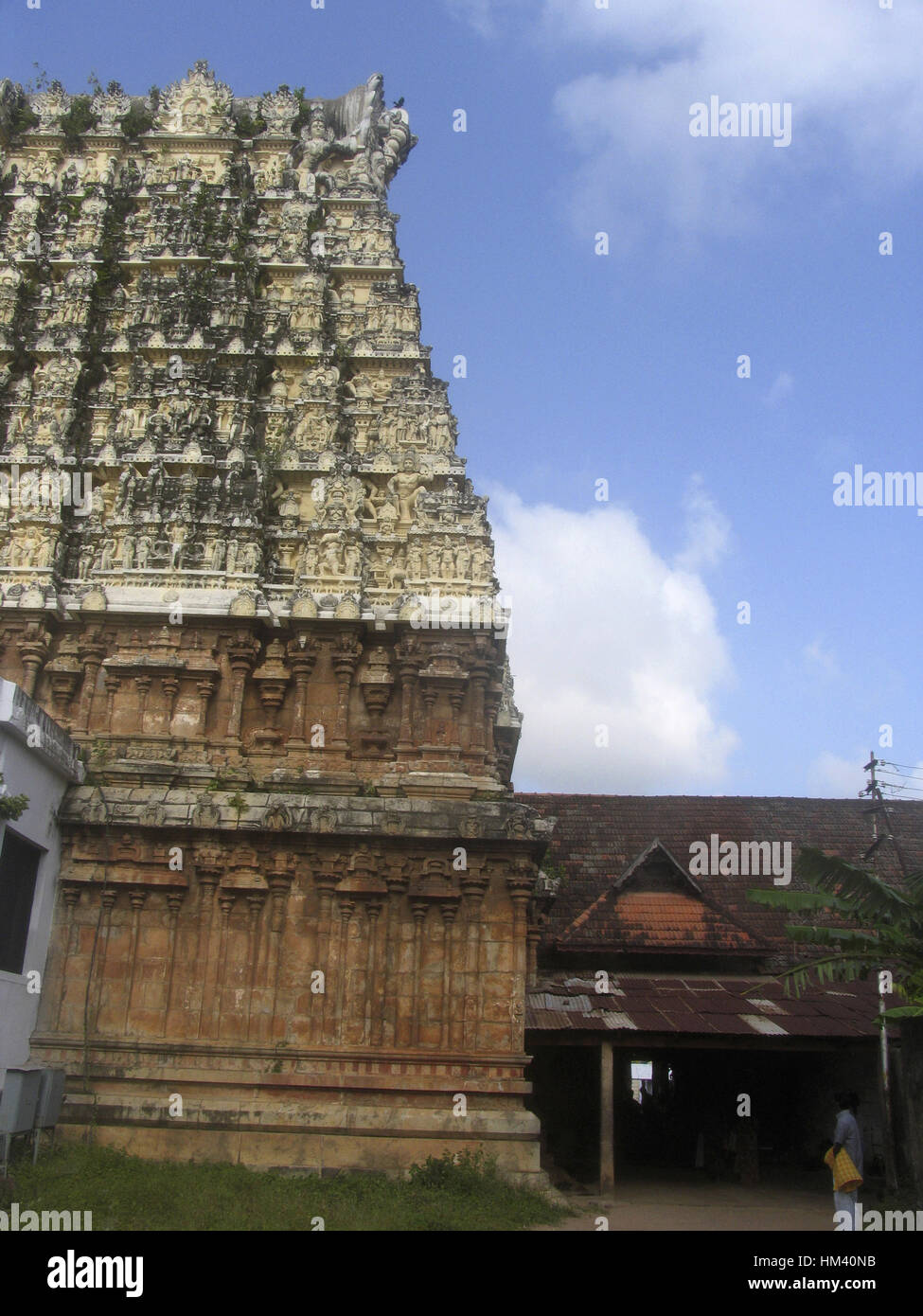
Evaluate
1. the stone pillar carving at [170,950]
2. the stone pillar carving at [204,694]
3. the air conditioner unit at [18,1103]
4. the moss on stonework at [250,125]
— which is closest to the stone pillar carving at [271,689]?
the stone pillar carving at [204,694]

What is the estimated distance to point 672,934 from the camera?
737 inches

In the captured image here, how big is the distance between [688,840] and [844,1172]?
11670 millimetres

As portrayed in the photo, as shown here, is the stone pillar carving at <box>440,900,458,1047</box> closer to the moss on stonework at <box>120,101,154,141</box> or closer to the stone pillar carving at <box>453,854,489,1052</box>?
the stone pillar carving at <box>453,854,489,1052</box>

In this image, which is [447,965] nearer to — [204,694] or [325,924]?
[325,924]

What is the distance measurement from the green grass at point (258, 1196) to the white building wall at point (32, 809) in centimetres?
166

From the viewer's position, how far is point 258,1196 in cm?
1197

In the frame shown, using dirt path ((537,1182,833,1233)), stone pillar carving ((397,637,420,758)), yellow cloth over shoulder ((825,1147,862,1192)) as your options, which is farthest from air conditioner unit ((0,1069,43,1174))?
yellow cloth over shoulder ((825,1147,862,1192))

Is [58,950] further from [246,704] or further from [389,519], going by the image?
[389,519]

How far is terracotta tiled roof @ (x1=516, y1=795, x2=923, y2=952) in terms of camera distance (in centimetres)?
1923

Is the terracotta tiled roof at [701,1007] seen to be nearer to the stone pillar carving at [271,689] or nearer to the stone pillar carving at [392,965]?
the stone pillar carving at [392,965]

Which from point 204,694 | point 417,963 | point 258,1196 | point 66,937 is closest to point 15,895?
point 66,937

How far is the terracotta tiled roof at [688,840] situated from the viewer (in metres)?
19.2

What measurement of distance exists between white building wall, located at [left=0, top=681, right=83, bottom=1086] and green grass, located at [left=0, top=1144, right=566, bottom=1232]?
5.43ft

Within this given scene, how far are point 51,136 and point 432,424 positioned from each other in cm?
1030
